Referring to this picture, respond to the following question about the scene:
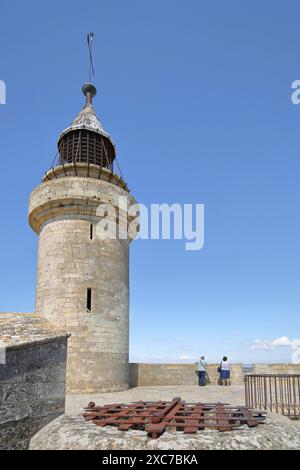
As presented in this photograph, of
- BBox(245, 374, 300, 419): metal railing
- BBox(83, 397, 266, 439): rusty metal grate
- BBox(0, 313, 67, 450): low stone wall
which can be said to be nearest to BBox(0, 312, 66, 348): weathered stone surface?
BBox(0, 313, 67, 450): low stone wall

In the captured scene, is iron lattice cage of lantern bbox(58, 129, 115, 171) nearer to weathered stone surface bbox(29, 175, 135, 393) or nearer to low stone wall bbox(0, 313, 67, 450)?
weathered stone surface bbox(29, 175, 135, 393)

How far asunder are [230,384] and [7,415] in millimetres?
13733

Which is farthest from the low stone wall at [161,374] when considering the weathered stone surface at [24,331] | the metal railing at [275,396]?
the weathered stone surface at [24,331]

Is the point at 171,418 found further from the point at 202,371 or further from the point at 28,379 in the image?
the point at 202,371

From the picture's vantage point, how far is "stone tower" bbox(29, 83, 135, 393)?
12.8m

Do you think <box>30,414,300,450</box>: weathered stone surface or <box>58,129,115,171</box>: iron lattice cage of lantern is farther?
<box>58,129,115,171</box>: iron lattice cage of lantern

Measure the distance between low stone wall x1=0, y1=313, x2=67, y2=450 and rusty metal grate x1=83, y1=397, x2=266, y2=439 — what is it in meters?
0.73

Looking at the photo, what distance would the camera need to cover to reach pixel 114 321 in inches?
538

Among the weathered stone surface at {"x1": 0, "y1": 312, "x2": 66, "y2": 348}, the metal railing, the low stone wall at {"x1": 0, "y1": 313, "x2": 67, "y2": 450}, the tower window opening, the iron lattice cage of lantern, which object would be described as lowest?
the metal railing

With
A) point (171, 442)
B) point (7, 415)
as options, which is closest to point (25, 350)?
point (7, 415)

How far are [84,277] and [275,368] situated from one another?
32.5 ft

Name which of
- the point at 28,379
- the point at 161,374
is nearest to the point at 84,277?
the point at 161,374

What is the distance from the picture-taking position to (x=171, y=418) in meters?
5.61

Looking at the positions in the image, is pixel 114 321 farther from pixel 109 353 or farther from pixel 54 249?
pixel 54 249
